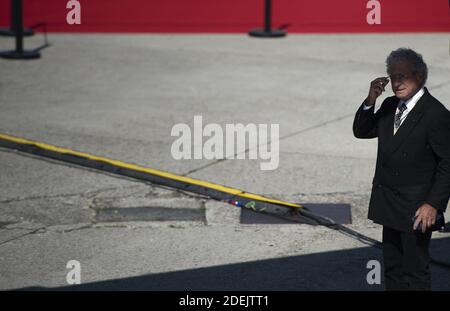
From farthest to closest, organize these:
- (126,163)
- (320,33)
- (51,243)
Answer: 1. (320,33)
2. (126,163)
3. (51,243)

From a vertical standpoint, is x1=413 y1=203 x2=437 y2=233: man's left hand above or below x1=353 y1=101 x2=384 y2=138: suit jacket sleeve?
below

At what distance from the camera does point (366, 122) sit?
581 cm

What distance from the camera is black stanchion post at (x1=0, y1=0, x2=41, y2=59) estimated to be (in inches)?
587

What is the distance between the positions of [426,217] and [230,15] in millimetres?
14574

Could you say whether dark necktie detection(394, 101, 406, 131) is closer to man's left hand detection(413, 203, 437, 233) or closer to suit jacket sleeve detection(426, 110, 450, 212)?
suit jacket sleeve detection(426, 110, 450, 212)

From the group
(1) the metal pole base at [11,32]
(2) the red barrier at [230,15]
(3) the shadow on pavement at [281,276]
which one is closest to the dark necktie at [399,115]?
(3) the shadow on pavement at [281,276]

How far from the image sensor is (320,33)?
18.1m

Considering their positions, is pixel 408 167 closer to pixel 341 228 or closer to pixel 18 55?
pixel 341 228

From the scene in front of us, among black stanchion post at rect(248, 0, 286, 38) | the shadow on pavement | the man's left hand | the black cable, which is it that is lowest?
the shadow on pavement

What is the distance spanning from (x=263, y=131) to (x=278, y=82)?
2825mm

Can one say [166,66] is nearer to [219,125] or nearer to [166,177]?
[219,125]

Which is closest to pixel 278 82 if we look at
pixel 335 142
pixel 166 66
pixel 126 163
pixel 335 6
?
pixel 166 66

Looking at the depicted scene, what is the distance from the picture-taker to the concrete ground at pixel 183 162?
709 centimetres

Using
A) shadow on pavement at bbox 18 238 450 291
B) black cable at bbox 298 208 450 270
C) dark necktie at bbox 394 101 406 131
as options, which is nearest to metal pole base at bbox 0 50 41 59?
black cable at bbox 298 208 450 270
